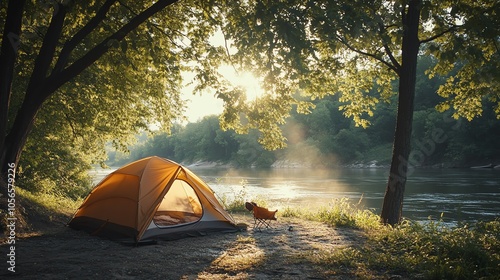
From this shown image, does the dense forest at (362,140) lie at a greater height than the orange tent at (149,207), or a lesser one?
greater

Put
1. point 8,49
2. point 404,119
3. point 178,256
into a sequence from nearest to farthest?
point 178,256 < point 8,49 < point 404,119

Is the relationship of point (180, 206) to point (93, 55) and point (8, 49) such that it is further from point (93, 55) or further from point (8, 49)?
point (8, 49)

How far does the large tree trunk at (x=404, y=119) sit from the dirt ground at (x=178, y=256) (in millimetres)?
2166

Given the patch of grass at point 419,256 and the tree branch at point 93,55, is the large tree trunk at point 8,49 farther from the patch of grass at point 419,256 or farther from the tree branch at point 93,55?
the patch of grass at point 419,256

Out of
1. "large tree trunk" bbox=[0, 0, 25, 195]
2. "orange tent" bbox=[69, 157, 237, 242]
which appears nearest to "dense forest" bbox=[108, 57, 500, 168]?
"orange tent" bbox=[69, 157, 237, 242]

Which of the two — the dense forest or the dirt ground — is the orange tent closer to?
the dirt ground

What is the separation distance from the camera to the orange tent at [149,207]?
8.78 m

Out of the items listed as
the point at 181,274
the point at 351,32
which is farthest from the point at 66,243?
the point at 351,32

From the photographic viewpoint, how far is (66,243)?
8141 millimetres

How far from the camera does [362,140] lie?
8388cm

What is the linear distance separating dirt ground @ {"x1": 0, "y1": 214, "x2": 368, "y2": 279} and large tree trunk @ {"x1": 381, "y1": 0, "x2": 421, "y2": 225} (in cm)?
217

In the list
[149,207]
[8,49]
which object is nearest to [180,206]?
[149,207]

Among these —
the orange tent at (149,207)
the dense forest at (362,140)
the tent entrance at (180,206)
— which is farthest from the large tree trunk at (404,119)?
the dense forest at (362,140)

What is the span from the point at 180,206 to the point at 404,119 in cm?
652
